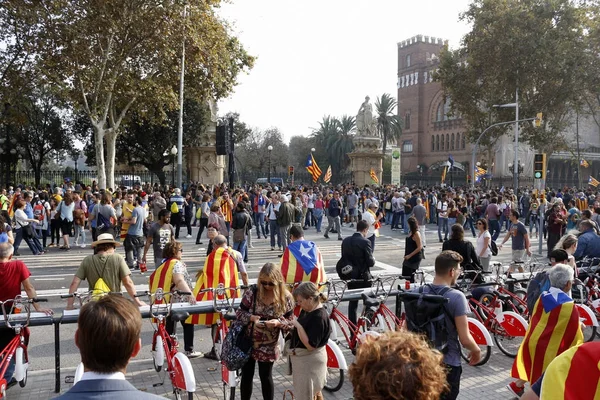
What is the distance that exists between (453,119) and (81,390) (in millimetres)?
76808

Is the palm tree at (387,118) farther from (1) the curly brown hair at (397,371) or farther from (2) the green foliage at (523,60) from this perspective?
(1) the curly brown hair at (397,371)

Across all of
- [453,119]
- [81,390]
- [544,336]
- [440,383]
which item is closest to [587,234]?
[544,336]

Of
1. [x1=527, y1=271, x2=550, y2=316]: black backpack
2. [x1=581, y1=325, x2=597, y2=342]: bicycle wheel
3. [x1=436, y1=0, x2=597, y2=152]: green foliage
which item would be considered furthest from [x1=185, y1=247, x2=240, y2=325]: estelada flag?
[x1=436, y1=0, x2=597, y2=152]: green foliage

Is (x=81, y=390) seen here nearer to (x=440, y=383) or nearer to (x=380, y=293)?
(x=440, y=383)

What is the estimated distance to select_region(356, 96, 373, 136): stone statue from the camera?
35469 mm

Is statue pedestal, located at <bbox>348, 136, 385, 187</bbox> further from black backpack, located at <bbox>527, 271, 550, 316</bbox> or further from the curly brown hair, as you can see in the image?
the curly brown hair

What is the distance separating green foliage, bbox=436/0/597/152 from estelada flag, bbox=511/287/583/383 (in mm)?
34370

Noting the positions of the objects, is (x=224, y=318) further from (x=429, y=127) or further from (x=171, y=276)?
(x=429, y=127)

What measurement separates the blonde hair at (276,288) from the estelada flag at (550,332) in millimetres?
2074

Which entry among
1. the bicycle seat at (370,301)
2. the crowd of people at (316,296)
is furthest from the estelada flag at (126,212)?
the bicycle seat at (370,301)

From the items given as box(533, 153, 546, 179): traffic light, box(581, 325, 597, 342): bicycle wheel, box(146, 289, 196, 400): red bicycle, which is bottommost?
box(581, 325, 597, 342): bicycle wheel

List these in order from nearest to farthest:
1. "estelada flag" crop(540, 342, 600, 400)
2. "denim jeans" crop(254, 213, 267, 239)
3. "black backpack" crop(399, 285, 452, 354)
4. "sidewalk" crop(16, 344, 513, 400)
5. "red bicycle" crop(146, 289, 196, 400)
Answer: "estelada flag" crop(540, 342, 600, 400) → "black backpack" crop(399, 285, 452, 354) → "red bicycle" crop(146, 289, 196, 400) → "sidewalk" crop(16, 344, 513, 400) → "denim jeans" crop(254, 213, 267, 239)

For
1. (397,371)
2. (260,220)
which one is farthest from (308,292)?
(260,220)

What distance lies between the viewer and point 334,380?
6.03 m
